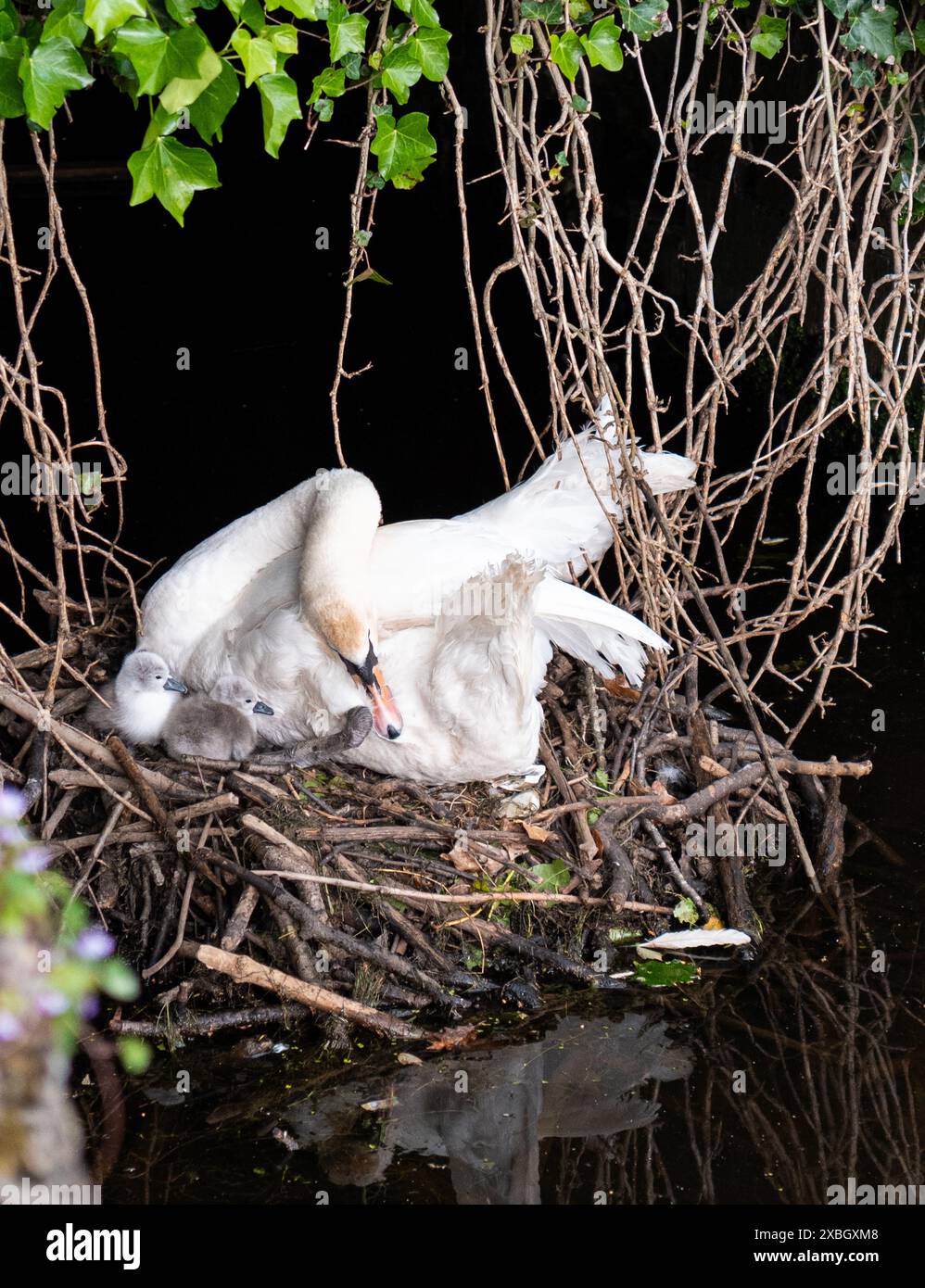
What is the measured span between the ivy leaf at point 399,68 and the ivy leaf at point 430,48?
0.02 m

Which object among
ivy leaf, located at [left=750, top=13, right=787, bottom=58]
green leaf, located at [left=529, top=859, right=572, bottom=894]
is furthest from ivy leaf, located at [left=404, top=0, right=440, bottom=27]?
green leaf, located at [left=529, top=859, right=572, bottom=894]

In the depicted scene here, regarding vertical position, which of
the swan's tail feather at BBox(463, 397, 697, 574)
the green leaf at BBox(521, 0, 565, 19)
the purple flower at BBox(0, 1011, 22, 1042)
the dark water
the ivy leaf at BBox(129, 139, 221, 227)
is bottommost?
the dark water

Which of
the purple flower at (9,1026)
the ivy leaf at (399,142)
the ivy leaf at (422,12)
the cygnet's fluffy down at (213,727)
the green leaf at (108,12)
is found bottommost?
the cygnet's fluffy down at (213,727)

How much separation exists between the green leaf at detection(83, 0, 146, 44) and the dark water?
2824mm

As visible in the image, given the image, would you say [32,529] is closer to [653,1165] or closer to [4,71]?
[4,71]

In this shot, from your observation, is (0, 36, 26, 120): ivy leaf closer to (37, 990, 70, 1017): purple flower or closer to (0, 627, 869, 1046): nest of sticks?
(0, 627, 869, 1046): nest of sticks

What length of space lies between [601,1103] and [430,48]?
123 inches

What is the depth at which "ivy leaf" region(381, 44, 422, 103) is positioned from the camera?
3994mm

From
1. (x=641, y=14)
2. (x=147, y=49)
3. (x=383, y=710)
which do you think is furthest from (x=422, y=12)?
(x=383, y=710)

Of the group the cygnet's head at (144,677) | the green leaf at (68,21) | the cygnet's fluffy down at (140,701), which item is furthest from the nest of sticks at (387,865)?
the green leaf at (68,21)

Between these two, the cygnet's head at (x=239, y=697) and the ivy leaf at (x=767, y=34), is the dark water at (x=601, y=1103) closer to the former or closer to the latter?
the cygnet's head at (x=239, y=697)

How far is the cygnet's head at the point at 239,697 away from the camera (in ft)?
16.9
